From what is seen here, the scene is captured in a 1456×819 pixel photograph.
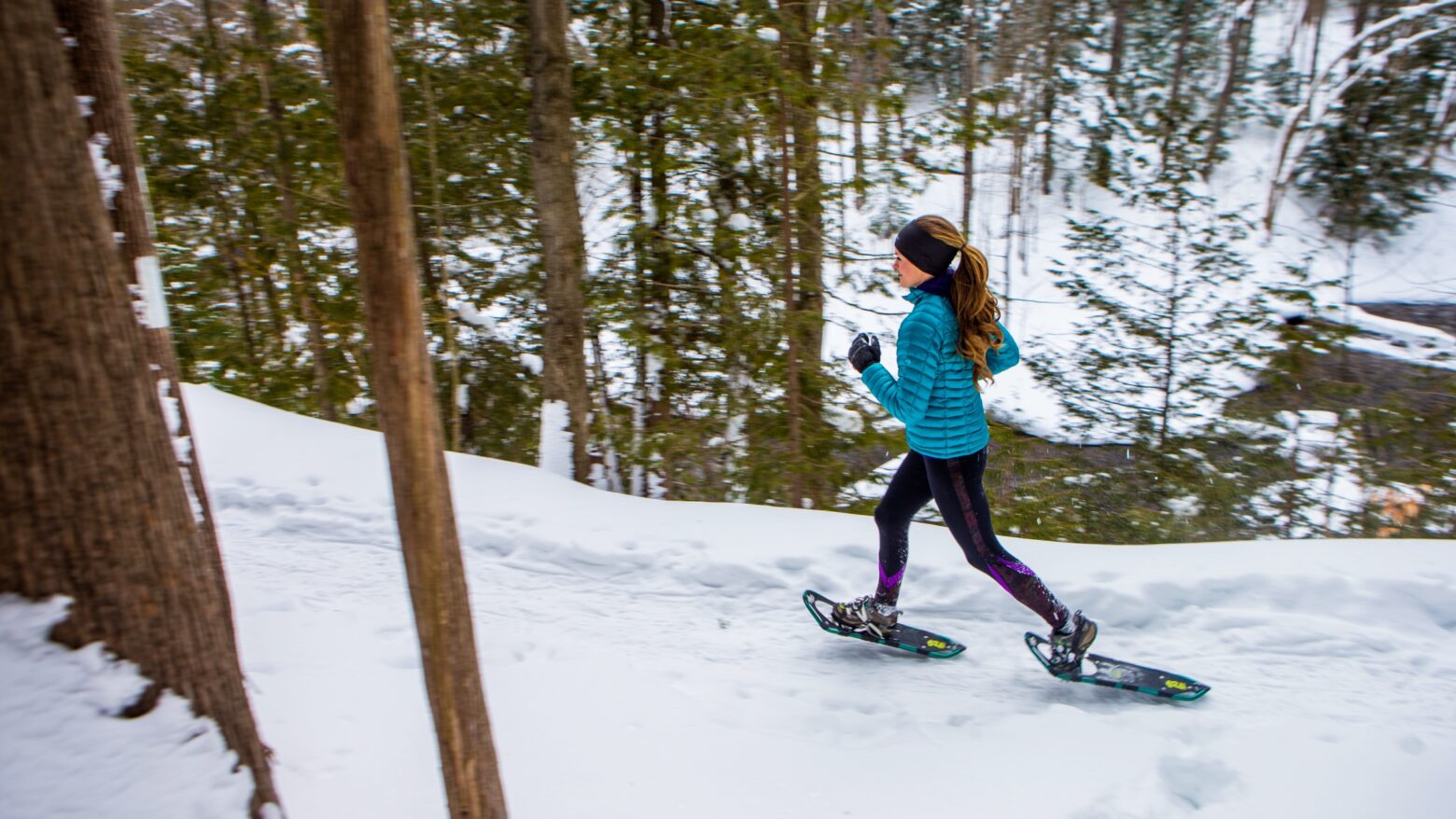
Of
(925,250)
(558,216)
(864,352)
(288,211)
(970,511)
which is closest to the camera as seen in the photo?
(925,250)

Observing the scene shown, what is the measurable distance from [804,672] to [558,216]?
16.2 ft

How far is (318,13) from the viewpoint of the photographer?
24.8 feet

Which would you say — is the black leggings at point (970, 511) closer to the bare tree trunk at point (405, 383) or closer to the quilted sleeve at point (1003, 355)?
the quilted sleeve at point (1003, 355)

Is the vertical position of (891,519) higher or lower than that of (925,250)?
lower

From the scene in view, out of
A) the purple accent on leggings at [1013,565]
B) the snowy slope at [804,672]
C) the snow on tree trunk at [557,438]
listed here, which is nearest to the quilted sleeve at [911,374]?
the purple accent on leggings at [1013,565]

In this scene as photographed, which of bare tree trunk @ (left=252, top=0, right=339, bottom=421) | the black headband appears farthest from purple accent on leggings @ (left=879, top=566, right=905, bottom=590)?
bare tree trunk @ (left=252, top=0, right=339, bottom=421)

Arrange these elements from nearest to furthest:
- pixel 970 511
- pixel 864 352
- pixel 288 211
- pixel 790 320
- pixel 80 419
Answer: pixel 80 419, pixel 864 352, pixel 970 511, pixel 790 320, pixel 288 211

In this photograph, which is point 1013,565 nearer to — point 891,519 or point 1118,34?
point 891,519

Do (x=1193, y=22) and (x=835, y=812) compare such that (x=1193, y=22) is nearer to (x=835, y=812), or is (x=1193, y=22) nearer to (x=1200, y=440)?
(x=1200, y=440)

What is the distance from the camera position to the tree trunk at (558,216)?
7.16 meters

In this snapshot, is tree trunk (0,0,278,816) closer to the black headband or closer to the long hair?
the black headband

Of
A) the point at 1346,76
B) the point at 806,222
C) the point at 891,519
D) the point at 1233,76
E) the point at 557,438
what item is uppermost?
the point at 1233,76

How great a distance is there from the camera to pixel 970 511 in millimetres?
3703

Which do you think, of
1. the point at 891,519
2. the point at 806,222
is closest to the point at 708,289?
the point at 806,222
